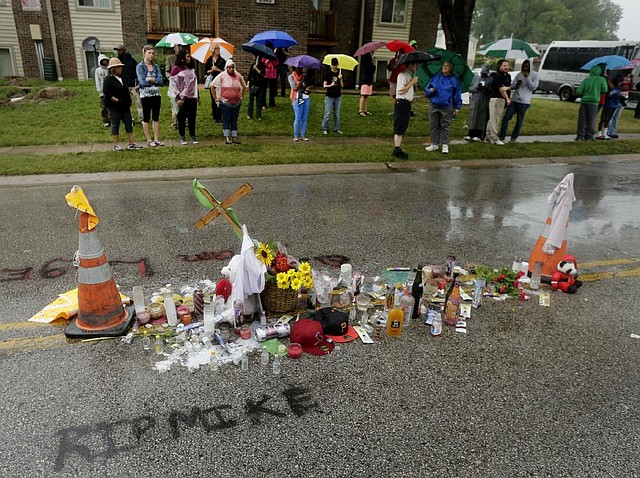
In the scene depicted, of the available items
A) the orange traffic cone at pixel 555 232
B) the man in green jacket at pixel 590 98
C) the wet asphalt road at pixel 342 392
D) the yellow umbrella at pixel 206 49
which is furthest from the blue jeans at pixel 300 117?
the orange traffic cone at pixel 555 232

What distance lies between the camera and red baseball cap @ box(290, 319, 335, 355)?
3969 mm

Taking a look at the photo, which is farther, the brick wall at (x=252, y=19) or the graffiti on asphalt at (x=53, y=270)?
the brick wall at (x=252, y=19)

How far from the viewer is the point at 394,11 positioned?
83.3 ft

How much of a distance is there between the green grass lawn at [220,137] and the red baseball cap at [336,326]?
21.9 feet

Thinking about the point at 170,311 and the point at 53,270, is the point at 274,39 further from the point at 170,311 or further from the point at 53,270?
the point at 170,311

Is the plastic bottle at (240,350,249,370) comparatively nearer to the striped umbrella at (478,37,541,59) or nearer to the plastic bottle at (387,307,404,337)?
the plastic bottle at (387,307,404,337)

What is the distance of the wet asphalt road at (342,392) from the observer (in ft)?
9.57

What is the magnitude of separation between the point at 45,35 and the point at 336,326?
885 inches

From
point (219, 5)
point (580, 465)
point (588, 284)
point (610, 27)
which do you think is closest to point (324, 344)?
point (580, 465)

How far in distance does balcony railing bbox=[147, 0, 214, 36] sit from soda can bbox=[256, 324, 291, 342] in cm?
1953

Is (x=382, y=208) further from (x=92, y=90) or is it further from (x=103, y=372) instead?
(x=92, y=90)

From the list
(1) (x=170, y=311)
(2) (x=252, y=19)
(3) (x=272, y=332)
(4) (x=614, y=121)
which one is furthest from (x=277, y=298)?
(2) (x=252, y=19)

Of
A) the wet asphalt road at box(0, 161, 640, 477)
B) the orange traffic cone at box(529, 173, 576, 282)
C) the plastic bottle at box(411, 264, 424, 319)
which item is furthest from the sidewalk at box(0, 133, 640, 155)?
the plastic bottle at box(411, 264, 424, 319)

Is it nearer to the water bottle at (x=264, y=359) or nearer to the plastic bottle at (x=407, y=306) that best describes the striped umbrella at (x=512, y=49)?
the plastic bottle at (x=407, y=306)
